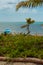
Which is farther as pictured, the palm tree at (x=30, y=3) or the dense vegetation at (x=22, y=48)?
the palm tree at (x=30, y=3)

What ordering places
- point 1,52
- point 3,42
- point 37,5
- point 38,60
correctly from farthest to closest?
point 3,42 → point 37,5 → point 1,52 → point 38,60

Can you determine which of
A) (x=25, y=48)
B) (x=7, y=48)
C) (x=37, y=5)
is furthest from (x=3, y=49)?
(x=37, y=5)

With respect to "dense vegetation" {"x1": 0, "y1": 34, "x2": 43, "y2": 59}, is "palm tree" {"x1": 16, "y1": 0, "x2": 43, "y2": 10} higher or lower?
higher

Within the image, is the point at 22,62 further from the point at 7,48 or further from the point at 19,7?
the point at 19,7

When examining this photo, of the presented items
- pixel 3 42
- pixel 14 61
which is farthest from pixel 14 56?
pixel 3 42

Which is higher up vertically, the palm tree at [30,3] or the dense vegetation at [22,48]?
the palm tree at [30,3]

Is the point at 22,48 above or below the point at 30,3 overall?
below

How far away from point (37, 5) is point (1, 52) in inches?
89.7

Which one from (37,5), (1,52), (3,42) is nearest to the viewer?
(1,52)

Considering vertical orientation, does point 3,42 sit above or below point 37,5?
below

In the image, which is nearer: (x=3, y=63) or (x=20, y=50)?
(x=3, y=63)

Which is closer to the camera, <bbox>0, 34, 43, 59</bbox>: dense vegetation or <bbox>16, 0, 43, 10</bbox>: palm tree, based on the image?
<bbox>0, 34, 43, 59</bbox>: dense vegetation

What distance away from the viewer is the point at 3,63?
8.27 m

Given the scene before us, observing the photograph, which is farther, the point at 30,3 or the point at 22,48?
the point at 30,3
